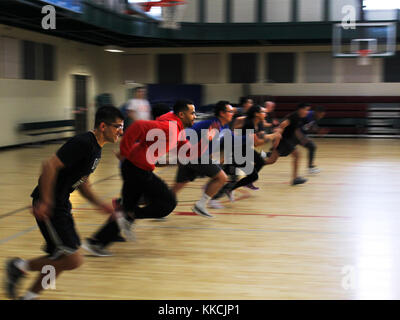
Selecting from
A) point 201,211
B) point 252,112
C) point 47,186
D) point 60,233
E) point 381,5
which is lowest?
point 201,211

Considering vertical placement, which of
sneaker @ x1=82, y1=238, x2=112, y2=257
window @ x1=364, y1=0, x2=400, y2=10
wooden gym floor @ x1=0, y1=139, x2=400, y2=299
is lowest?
wooden gym floor @ x1=0, y1=139, x2=400, y2=299

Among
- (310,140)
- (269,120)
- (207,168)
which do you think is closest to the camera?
(207,168)

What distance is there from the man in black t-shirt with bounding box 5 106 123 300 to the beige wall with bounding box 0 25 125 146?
37.4 feet

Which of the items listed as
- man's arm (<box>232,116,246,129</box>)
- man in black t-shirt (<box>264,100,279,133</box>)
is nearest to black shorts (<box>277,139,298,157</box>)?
man in black t-shirt (<box>264,100,279,133</box>)

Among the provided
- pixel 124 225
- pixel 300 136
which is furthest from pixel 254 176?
pixel 124 225

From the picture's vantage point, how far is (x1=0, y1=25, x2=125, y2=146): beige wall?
1469 centimetres

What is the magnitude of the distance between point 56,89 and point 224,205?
444 inches

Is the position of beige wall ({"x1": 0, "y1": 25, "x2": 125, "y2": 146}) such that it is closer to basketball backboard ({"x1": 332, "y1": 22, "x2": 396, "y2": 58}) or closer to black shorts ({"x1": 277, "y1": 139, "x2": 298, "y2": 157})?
black shorts ({"x1": 277, "y1": 139, "x2": 298, "y2": 157})

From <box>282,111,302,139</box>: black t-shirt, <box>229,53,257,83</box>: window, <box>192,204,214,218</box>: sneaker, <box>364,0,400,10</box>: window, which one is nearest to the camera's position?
<box>192,204,214,218</box>: sneaker

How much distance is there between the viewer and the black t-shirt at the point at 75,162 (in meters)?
3.65

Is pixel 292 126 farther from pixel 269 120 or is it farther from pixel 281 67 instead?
pixel 281 67

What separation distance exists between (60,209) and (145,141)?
1.57m

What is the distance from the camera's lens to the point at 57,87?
685 inches
